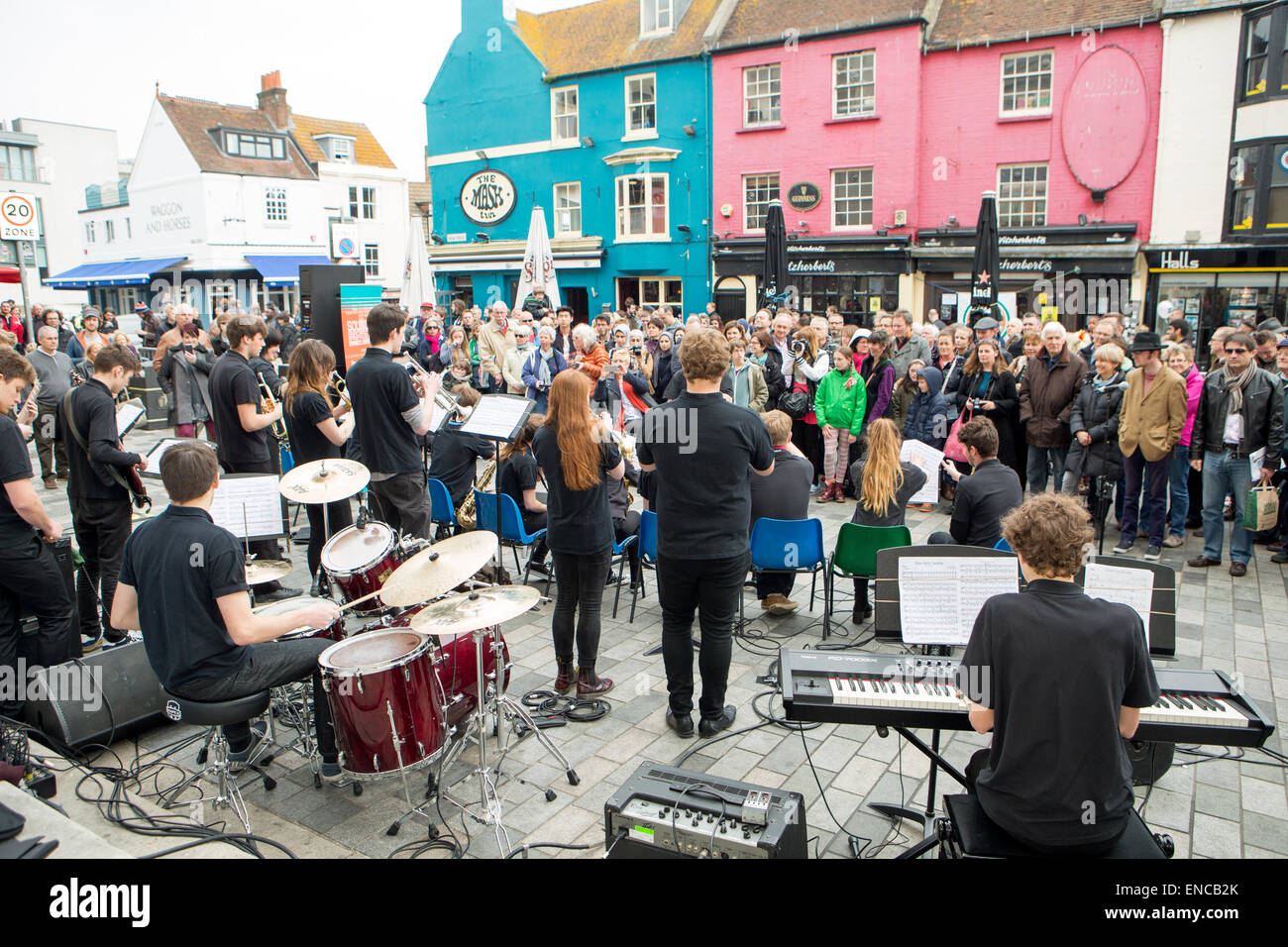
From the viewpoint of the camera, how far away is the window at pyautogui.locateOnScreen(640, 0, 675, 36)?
2323 cm

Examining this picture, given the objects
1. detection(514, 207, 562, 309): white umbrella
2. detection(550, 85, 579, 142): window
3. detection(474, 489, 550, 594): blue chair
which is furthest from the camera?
detection(550, 85, 579, 142): window

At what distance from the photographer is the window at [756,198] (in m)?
21.9

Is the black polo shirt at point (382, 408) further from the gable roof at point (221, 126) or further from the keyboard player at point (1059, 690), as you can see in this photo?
the gable roof at point (221, 126)

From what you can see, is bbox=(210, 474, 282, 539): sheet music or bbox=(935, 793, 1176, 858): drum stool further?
bbox=(210, 474, 282, 539): sheet music

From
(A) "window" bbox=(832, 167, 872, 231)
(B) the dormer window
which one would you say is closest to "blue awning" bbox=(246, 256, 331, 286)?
(B) the dormer window

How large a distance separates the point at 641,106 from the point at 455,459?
763 inches

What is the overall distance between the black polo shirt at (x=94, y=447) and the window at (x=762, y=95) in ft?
63.2

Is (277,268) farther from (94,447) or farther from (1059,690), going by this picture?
(1059,690)

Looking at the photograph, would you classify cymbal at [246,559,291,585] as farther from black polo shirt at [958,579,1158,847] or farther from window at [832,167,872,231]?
window at [832,167,872,231]

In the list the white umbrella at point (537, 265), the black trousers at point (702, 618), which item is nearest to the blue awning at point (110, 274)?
the white umbrella at point (537, 265)

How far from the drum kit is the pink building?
1768cm

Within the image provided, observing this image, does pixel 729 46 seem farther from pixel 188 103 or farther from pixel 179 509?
pixel 188 103

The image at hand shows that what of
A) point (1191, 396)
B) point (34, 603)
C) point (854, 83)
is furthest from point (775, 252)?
point (34, 603)

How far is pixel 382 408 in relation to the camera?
19.0 ft
